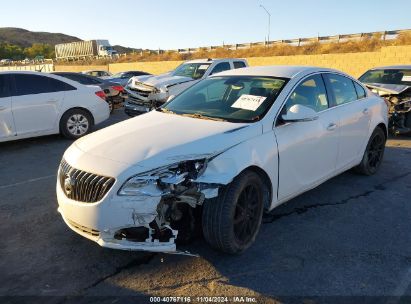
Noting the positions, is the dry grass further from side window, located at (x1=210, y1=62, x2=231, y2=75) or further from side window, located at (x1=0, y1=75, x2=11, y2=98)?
side window, located at (x1=0, y1=75, x2=11, y2=98)

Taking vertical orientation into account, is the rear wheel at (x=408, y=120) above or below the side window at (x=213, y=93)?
below

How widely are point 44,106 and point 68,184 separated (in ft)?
17.7

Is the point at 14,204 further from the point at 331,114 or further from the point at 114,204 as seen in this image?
the point at 331,114

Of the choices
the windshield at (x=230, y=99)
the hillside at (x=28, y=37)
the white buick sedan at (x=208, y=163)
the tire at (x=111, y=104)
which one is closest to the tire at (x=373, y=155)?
the white buick sedan at (x=208, y=163)

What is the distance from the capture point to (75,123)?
8.86m

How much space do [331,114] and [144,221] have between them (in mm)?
2708

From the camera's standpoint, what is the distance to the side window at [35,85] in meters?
7.91

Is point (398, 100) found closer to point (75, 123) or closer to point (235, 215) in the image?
point (235, 215)

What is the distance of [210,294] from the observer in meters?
3.04

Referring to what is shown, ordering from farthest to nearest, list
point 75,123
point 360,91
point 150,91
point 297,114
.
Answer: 1. point 150,91
2. point 75,123
3. point 360,91
4. point 297,114

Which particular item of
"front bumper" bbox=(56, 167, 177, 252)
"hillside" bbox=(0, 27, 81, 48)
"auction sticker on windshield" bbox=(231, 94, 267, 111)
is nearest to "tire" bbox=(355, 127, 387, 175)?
"auction sticker on windshield" bbox=(231, 94, 267, 111)

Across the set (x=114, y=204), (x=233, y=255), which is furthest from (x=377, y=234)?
(x=114, y=204)

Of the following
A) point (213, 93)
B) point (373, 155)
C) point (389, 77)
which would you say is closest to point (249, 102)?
point (213, 93)

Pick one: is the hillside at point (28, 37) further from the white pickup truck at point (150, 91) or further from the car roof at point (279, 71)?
the car roof at point (279, 71)
